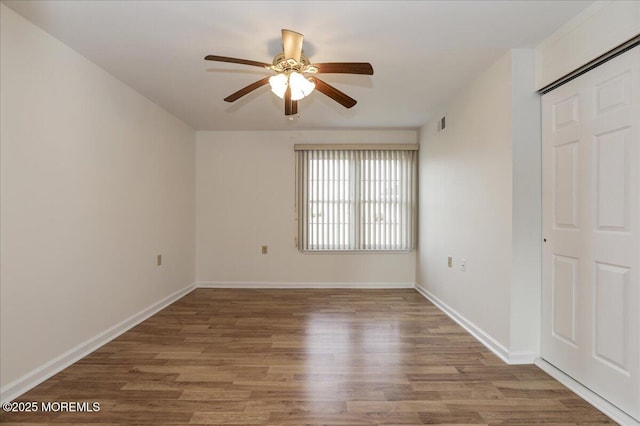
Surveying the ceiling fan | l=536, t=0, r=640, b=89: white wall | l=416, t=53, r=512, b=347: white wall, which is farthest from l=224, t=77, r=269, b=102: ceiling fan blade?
l=536, t=0, r=640, b=89: white wall

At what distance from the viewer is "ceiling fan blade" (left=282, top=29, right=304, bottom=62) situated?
6.42 feet

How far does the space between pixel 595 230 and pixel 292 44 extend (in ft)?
7.27

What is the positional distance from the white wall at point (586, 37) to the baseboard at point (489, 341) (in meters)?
2.05

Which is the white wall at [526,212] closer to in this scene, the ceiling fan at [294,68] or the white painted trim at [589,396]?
the white painted trim at [589,396]

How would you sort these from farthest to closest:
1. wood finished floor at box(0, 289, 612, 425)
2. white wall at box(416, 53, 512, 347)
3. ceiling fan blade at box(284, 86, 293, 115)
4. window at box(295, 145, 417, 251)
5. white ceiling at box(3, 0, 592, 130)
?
window at box(295, 145, 417, 251) < white wall at box(416, 53, 512, 347) < ceiling fan blade at box(284, 86, 293, 115) < white ceiling at box(3, 0, 592, 130) < wood finished floor at box(0, 289, 612, 425)

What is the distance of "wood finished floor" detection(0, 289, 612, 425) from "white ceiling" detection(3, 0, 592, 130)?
242 cm

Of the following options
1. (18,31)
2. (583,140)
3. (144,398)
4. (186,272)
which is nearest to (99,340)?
(144,398)

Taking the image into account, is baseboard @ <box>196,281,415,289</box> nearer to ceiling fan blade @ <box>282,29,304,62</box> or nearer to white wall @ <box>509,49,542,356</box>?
white wall @ <box>509,49,542,356</box>

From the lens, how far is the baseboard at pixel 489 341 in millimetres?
2490

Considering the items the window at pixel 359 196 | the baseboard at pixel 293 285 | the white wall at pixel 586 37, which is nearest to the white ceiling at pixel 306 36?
the white wall at pixel 586 37

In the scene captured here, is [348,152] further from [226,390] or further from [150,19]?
[226,390]

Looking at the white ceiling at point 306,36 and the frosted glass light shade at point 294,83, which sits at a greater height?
the white ceiling at point 306,36

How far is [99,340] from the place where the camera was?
280cm

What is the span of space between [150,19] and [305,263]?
11.9 ft
